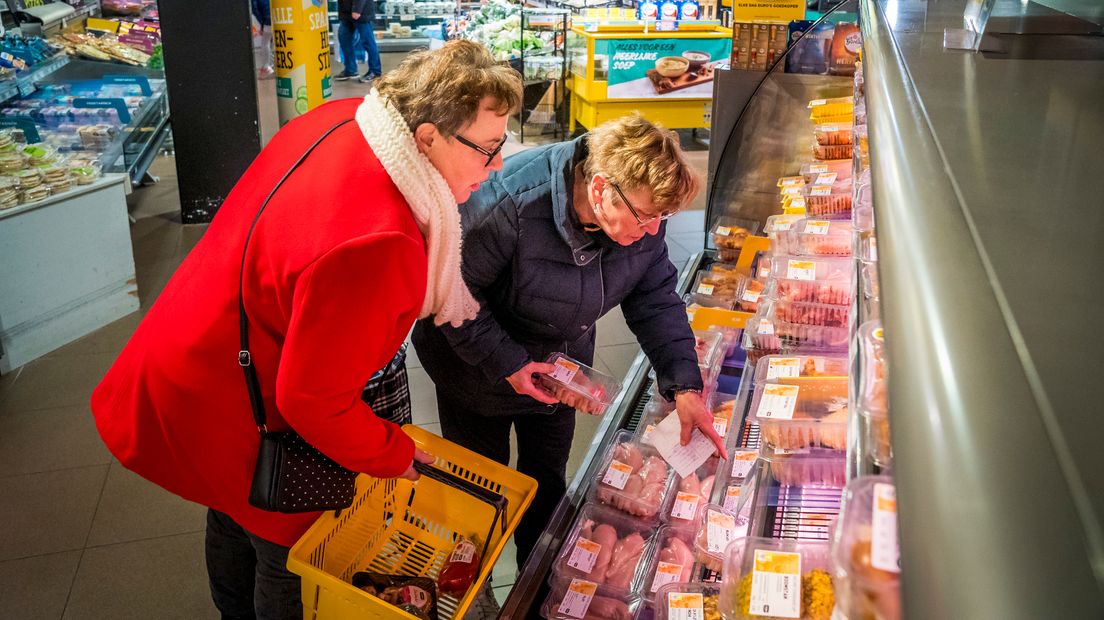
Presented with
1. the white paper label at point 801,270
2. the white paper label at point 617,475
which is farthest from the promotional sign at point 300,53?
the white paper label at point 617,475

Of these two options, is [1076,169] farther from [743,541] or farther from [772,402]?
[772,402]

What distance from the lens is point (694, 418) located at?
2449 mm

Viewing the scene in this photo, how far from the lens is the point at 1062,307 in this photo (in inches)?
20.8

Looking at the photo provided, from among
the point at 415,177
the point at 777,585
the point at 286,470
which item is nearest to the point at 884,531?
the point at 777,585

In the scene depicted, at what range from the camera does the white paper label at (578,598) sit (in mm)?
2131

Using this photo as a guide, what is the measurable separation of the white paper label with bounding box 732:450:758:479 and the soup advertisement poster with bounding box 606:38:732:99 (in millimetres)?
6083

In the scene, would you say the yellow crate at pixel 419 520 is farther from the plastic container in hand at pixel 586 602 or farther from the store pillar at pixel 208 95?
the store pillar at pixel 208 95

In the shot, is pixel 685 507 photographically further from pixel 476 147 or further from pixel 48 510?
pixel 48 510

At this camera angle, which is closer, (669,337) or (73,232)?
(669,337)

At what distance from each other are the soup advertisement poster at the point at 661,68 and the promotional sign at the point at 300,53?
116 inches

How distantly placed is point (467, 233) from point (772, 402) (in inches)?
34.5

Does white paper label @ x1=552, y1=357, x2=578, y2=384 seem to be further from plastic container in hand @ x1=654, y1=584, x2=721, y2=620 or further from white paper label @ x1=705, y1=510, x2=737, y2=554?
plastic container in hand @ x1=654, y1=584, x2=721, y2=620

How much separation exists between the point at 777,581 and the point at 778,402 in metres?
0.52

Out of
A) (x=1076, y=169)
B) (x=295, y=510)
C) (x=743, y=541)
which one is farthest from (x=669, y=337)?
(x=1076, y=169)
